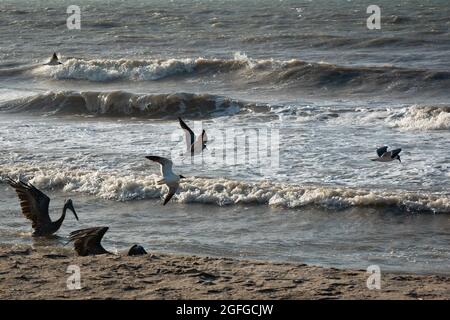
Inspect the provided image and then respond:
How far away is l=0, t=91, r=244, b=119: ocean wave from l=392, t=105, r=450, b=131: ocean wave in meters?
3.98

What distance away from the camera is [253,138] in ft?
54.7

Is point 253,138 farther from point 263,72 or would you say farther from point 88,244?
point 263,72

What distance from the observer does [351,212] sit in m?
11.8

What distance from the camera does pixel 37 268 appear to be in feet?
27.6

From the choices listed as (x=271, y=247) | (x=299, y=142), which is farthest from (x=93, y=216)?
(x=299, y=142)

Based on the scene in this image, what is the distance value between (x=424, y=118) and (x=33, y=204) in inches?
383

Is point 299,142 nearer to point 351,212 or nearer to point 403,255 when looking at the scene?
point 351,212

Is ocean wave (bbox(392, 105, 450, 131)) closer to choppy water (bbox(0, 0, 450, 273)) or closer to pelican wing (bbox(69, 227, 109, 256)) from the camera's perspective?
choppy water (bbox(0, 0, 450, 273))

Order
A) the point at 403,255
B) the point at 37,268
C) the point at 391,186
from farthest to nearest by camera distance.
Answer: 1. the point at 391,186
2. the point at 403,255
3. the point at 37,268

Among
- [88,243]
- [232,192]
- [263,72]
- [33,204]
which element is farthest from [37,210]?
[263,72]

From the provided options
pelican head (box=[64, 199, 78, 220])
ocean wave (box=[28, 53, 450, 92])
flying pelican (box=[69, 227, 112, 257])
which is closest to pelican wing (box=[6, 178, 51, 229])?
pelican head (box=[64, 199, 78, 220])
